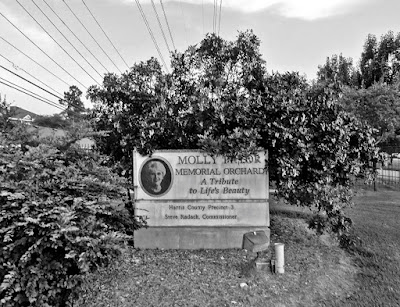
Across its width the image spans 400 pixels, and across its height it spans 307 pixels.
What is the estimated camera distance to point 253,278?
14.0ft

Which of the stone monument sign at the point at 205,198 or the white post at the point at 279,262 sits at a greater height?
the stone monument sign at the point at 205,198

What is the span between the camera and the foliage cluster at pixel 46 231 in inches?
124

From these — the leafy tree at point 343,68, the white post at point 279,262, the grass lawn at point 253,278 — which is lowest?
the grass lawn at point 253,278

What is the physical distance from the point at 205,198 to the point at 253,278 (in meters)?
1.57

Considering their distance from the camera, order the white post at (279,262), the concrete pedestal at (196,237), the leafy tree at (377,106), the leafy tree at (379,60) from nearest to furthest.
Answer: the white post at (279,262), the concrete pedestal at (196,237), the leafy tree at (377,106), the leafy tree at (379,60)

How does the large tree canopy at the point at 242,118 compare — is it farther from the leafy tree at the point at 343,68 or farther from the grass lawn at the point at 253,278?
the leafy tree at the point at 343,68

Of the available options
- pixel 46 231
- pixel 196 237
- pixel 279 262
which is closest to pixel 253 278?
pixel 279 262

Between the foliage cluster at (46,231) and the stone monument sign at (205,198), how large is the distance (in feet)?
5.79

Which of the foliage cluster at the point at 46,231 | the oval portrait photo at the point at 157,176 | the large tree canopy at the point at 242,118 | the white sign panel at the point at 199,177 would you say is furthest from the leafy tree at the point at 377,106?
the foliage cluster at the point at 46,231

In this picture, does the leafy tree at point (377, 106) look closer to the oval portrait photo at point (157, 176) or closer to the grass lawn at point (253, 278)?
the grass lawn at point (253, 278)

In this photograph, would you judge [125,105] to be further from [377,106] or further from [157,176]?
[377,106]

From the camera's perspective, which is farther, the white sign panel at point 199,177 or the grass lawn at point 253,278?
the white sign panel at point 199,177

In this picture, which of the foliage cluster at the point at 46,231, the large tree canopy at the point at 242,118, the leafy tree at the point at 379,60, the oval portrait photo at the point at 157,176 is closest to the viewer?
the foliage cluster at the point at 46,231

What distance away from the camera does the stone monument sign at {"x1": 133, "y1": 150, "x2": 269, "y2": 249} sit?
544 centimetres
